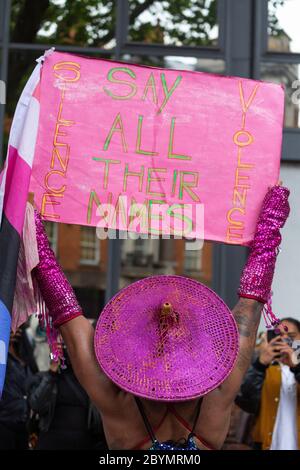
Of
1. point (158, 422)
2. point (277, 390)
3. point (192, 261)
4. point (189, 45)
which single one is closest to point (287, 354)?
point (277, 390)

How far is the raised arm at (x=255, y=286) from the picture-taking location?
349cm

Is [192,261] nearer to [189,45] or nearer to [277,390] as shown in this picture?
[189,45]

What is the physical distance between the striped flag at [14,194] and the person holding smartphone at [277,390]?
2924mm

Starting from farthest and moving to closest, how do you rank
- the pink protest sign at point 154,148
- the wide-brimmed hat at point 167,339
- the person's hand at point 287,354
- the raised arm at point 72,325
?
the person's hand at point 287,354 < the pink protest sign at point 154,148 < the raised arm at point 72,325 < the wide-brimmed hat at point 167,339

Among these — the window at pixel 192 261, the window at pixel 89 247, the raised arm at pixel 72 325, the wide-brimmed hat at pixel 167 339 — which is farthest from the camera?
the window at pixel 89 247

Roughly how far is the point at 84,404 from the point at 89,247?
12.7ft

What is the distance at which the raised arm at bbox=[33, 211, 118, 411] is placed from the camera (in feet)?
11.2

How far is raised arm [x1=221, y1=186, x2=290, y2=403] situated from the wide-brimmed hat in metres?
0.14

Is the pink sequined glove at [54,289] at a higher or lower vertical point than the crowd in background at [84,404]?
higher

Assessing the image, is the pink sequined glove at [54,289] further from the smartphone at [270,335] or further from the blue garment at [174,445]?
the smartphone at [270,335]

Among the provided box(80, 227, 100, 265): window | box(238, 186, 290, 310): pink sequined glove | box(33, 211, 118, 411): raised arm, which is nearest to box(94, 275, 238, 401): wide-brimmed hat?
box(33, 211, 118, 411): raised arm

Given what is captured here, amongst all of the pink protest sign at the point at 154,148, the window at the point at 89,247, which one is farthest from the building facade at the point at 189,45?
the pink protest sign at the point at 154,148
